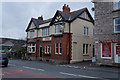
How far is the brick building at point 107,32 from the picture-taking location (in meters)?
15.0

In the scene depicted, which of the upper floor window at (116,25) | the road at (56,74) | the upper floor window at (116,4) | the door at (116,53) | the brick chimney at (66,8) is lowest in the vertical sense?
the road at (56,74)

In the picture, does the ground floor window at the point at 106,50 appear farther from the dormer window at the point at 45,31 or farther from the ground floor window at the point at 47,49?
the dormer window at the point at 45,31

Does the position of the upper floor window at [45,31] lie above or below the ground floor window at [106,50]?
above

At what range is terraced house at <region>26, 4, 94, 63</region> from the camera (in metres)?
20.5

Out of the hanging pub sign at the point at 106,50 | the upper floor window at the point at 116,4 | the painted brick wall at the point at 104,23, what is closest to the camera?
the upper floor window at the point at 116,4

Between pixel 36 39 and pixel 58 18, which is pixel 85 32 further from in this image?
pixel 36 39

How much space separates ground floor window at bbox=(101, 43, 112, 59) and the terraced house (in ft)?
17.8

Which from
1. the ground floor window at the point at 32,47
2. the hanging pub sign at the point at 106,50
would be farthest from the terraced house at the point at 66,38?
the hanging pub sign at the point at 106,50

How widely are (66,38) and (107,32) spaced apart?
650 cm

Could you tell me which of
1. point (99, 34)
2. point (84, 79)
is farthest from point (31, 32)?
point (84, 79)

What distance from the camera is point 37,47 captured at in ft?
88.5

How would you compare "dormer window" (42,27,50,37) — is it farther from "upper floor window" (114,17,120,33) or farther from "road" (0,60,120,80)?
"upper floor window" (114,17,120,33)

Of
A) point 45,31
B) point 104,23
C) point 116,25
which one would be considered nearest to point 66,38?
point 104,23

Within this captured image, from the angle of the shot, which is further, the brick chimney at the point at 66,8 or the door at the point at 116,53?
the brick chimney at the point at 66,8
